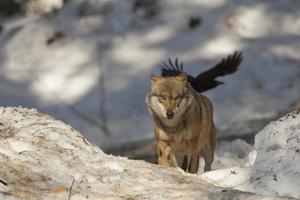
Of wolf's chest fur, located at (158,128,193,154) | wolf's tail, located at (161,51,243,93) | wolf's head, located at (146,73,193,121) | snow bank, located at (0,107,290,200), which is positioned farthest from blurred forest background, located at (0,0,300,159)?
snow bank, located at (0,107,290,200)

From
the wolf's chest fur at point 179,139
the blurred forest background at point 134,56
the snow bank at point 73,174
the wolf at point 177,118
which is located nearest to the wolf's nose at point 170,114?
the wolf at point 177,118

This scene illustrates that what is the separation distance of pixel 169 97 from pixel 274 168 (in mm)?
2616

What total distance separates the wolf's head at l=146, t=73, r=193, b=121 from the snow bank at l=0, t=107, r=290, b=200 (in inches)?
77.2

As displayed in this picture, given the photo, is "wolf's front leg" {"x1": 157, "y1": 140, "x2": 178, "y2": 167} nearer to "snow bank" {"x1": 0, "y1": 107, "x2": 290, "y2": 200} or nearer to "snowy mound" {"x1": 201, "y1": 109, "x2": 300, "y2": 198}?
"snowy mound" {"x1": 201, "y1": 109, "x2": 300, "y2": 198}

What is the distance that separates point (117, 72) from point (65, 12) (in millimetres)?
2791

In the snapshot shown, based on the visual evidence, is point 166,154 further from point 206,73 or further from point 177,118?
point 206,73

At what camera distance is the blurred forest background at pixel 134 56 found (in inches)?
553

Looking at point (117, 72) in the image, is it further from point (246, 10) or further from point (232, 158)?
point (232, 158)

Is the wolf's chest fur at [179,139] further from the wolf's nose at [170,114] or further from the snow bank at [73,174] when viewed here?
the snow bank at [73,174]

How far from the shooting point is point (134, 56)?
15789mm

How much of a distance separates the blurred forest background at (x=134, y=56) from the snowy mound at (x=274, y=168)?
278 inches

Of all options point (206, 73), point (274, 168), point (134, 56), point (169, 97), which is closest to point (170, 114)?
point (169, 97)

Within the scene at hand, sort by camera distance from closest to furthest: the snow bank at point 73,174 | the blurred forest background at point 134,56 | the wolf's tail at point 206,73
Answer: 1. the snow bank at point 73,174
2. the wolf's tail at point 206,73
3. the blurred forest background at point 134,56

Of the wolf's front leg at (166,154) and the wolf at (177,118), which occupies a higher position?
the wolf at (177,118)
